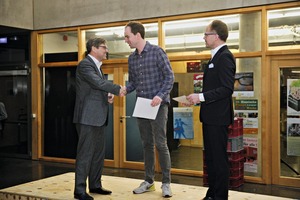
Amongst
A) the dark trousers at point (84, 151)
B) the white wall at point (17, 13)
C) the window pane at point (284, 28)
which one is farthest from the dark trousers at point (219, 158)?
the white wall at point (17, 13)

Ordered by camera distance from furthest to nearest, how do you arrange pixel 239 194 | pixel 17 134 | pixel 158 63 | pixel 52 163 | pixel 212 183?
pixel 17 134
pixel 52 163
pixel 239 194
pixel 158 63
pixel 212 183

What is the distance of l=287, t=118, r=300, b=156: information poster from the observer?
17.1 ft

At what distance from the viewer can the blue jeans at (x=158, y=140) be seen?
11.2ft

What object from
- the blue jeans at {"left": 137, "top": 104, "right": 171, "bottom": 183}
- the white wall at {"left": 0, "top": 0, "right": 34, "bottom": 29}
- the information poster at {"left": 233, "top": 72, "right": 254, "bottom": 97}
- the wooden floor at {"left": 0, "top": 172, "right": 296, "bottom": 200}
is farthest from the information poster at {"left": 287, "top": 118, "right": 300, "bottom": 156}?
the white wall at {"left": 0, "top": 0, "right": 34, "bottom": 29}

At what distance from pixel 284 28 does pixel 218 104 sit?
2.73 metres

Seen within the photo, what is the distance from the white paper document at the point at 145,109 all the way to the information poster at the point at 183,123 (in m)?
2.64

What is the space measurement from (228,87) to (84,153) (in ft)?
4.72

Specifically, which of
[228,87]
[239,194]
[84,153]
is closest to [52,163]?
[84,153]

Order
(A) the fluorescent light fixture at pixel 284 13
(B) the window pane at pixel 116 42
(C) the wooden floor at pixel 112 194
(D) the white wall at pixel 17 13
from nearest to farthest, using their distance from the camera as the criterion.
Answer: (C) the wooden floor at pixel 112 194
(A) the fluorescent light fixture at pixel 284 13
(B) the window pane at pixel 116 42
(D) the white wall at pixel 17 13

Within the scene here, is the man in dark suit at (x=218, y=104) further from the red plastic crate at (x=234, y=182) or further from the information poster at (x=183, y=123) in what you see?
the information poster at (x=183, y=123)

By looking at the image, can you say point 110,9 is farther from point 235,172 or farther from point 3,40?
point 235,172

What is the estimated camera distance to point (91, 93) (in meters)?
3.49

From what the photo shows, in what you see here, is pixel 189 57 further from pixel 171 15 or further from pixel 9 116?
pixel 9 116

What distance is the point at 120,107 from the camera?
6.58 m
